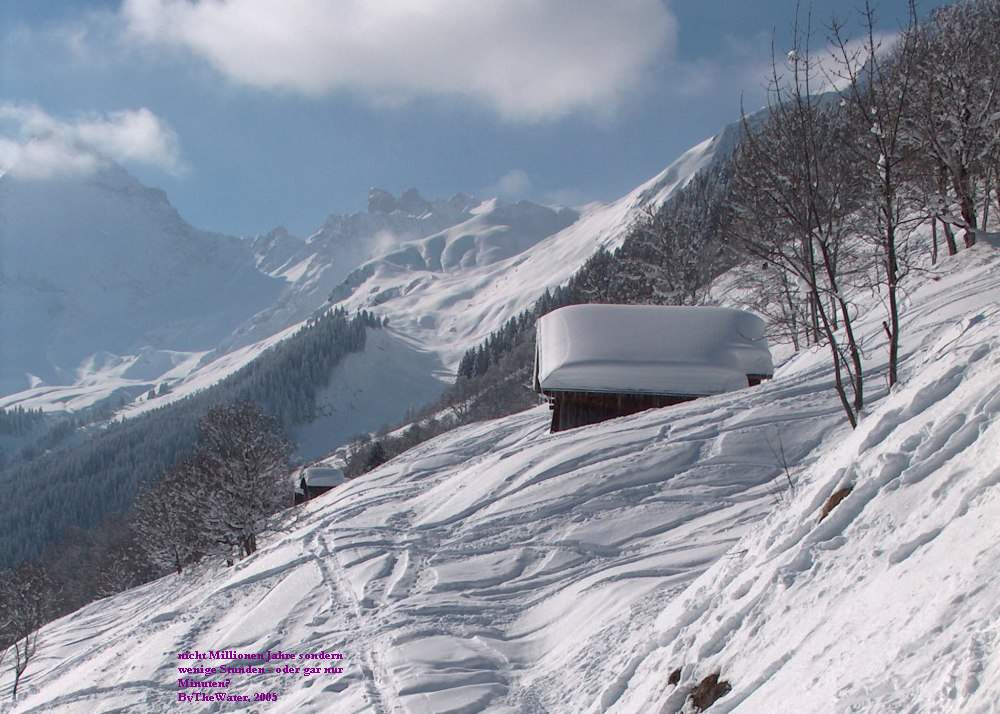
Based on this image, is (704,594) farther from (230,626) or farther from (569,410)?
(569,410)

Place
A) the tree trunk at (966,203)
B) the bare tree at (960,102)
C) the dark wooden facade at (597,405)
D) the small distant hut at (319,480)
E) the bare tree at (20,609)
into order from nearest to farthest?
the bare tree at (960,102)
the tree trunk at (966,203)
the dark wooden facade at (597,405)
the bare tree at (20,609)
the small distant hut at (319,480)

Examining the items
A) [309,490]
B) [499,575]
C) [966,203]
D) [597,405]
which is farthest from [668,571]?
[309,490]

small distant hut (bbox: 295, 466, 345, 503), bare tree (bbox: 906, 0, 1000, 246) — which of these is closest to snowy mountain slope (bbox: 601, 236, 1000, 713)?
bare tree (bbox: 906, 0, 1000, 246)

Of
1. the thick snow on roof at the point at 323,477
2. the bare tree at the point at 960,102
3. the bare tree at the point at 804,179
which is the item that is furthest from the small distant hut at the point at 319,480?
the bare tree at the point at 804,179

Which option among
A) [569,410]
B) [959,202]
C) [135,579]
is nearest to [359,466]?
[135,579]

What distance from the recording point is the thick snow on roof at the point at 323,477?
2195 inches

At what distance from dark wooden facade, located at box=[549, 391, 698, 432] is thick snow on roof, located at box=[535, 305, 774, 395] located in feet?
0.81

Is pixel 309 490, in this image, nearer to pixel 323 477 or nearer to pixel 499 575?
pixel 323 477

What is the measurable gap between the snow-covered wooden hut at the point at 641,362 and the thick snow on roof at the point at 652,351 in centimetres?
3

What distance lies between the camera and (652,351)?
24.2 meters

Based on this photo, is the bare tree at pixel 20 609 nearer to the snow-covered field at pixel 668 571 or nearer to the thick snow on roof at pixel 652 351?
the snow-covered field at pixel 668 571

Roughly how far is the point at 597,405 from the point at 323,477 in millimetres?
37781

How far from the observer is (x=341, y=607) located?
39.6 ft

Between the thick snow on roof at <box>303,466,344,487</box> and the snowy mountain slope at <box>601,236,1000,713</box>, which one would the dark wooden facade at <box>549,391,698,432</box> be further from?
the thick snow on roof at <box>303,466,344,487</box>
